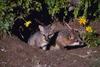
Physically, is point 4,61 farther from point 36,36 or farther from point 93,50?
point 93,50

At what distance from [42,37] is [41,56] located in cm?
105

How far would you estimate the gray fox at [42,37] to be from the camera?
926 centimetres

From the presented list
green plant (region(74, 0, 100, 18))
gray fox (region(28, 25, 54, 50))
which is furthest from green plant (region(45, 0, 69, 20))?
gray fox (region(28, 25, 54, 50))

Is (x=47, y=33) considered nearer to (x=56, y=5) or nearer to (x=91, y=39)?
(x=56, y=5)

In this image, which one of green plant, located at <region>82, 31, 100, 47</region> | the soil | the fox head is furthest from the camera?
green plant, located at <region>82, 31, 100, 47</region>

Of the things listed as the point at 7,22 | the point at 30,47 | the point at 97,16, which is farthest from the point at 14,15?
the point at 97,16

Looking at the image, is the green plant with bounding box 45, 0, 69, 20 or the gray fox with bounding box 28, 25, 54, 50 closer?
the gray fox with bounding box 28, 25, 54, 50

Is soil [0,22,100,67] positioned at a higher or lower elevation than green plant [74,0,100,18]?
lower

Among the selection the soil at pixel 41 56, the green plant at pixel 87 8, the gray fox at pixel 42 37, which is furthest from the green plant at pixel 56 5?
the soil at pixel 41 56

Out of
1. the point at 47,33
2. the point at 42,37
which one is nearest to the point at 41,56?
the point at 47,33

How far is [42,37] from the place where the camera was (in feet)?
31.2

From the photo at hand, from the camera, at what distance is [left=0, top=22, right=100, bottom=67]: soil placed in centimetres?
816

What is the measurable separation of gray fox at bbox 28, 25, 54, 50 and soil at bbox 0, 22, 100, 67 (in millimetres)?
422

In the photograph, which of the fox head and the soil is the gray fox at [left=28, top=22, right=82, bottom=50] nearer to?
the fox head
